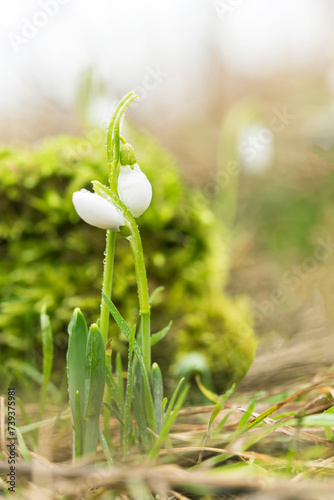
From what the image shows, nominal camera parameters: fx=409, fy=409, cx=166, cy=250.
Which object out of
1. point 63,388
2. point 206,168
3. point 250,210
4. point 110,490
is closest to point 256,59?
point 206,168

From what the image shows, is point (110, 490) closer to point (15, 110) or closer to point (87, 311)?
point (87, 311)

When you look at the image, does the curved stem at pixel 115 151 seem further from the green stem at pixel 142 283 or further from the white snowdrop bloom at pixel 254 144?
the white snowdrop bloom at pixel 254 144

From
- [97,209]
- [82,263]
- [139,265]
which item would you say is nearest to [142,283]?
[139,265]

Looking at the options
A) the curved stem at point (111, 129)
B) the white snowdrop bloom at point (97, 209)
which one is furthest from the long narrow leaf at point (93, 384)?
the curved stem at point (111, 129)

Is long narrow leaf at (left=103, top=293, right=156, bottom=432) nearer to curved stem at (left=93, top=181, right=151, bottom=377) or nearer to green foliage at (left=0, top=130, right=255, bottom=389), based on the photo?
curved stem at (left=93, top=181, right=151, bottom=377)

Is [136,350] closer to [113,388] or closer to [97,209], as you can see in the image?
[113,388]


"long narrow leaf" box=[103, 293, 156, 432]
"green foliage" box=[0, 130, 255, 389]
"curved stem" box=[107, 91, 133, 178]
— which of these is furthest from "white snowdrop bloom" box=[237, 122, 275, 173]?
"long narrow leaf" box=[103, 293, 156, 432]

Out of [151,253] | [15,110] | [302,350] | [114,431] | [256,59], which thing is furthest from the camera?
[256,59]
